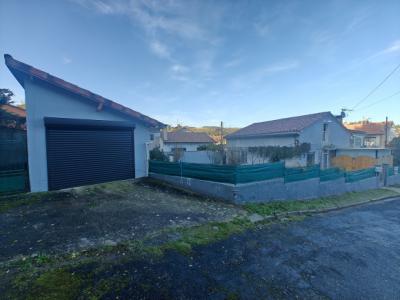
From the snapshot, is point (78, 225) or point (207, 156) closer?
point (78, 225)

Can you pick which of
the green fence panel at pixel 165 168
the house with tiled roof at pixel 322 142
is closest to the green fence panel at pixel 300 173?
the green fence panel at pixel 165 168

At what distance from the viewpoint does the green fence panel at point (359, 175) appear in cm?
1126

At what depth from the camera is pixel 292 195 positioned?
8.52 m

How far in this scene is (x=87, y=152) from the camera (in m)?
8.88

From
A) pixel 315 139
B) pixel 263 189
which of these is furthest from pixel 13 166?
pixel 315 139

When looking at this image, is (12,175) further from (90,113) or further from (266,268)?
(266,268)

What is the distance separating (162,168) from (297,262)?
7701 mm

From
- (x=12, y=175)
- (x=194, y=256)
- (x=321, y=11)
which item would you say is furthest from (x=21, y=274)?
(x=321, y=11)

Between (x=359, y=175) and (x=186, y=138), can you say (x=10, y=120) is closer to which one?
(x=359, y=175)

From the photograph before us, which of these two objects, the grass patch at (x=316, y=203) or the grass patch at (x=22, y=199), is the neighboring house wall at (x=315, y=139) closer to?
the grass patch at (x=316, y=203)

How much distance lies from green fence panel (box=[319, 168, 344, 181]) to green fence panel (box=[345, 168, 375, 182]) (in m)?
0.81

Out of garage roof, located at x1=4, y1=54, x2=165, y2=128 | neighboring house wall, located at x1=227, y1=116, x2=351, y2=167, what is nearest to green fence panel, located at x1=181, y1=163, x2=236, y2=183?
garage roof, located at x1=4, y1=54, x2=165, y2=128

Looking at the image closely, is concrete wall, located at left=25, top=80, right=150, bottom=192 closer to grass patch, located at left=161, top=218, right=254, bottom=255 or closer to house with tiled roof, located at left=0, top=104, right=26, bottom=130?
house with tiled roof, located at left=0, top=104, right=26, bottom=130

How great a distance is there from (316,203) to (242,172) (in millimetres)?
4007
